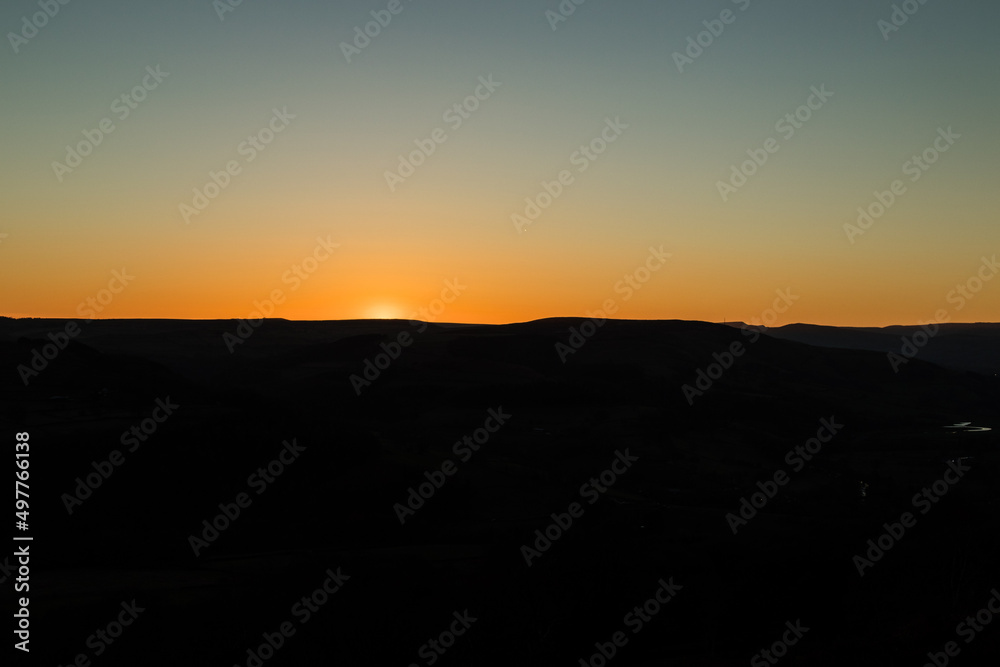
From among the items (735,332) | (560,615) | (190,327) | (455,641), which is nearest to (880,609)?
(560,615)

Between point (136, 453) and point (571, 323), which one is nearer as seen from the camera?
point (136, 453)

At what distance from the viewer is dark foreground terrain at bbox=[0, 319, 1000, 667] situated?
1098 inches

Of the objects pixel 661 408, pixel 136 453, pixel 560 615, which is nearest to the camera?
pixel 560 615

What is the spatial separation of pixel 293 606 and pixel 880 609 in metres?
20.7

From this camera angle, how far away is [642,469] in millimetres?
60719

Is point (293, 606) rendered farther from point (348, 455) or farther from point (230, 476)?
point (348, 455)

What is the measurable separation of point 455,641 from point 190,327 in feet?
528

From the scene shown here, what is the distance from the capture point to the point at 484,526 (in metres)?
45.2

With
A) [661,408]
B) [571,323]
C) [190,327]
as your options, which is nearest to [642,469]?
[661,408]

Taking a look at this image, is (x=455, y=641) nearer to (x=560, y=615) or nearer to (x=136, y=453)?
(x=560, y=615)

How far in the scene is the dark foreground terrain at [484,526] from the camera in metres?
27.9

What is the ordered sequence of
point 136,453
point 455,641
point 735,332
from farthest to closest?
point 735,332
point 136,453
point 455,641

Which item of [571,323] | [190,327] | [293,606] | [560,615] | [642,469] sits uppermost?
[190,327]

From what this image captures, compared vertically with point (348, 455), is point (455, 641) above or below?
below
